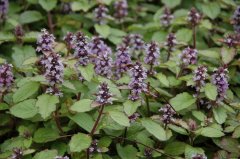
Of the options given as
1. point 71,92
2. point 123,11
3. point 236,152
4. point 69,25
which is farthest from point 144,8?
point 236,152

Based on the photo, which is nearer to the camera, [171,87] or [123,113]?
[123,113]

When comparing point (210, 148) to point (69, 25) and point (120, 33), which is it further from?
point (69, 25)

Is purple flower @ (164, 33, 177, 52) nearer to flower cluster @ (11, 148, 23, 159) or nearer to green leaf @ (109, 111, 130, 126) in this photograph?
green leaf @ (109, 111, 130, 126)

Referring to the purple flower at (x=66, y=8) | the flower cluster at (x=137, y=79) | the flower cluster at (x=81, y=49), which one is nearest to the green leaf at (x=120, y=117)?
→ the flower cluster at (x=137, y=79)

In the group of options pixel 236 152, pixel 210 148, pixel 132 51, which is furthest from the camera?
pixel 132 51

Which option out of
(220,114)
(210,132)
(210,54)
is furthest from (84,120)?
(210,54)

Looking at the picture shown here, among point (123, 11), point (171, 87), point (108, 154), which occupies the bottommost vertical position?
point (108, 154)

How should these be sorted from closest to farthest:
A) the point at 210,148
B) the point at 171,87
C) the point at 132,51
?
the point at 210,148, the point at 171,87, the point at 132,51
